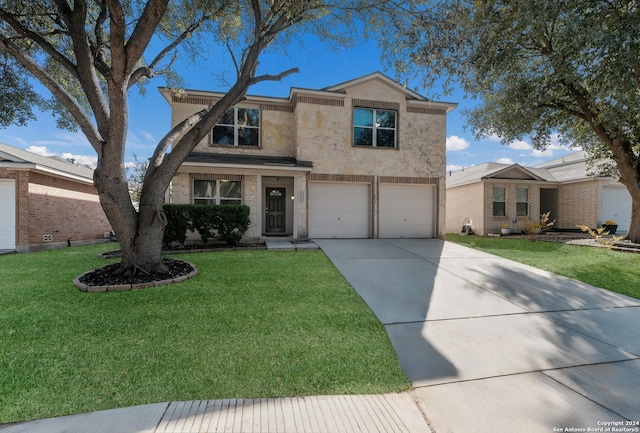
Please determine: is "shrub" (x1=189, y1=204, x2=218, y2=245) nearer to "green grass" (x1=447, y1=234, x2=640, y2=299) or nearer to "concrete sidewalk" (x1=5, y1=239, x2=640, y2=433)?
"concrete sidewalk" (x1=5, y1=239, x2=640, y2=433)

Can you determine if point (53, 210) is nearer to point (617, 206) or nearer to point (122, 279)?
point (122, 279)

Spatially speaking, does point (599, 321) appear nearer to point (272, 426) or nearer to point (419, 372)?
point (419, 372)

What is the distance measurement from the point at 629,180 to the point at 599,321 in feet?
34.4

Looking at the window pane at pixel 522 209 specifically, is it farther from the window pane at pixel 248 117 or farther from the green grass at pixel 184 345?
the green grass at pixel 184 345

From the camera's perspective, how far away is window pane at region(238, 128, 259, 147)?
12453 mm

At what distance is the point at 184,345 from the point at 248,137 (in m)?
10.6

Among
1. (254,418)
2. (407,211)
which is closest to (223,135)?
(407,211)

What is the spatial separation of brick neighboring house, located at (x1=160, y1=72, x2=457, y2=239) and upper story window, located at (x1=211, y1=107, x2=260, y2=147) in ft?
0.14

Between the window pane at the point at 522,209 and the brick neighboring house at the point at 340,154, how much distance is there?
24.5 ft

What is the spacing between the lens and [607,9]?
235 inches

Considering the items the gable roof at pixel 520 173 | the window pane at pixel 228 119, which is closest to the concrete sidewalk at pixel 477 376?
the window pane at pixel 228 119

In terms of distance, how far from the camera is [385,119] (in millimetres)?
12688

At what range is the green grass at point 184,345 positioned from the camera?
2.60 m

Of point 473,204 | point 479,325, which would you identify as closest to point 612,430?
point 479,325
